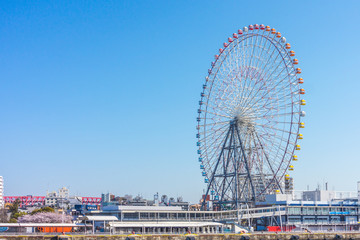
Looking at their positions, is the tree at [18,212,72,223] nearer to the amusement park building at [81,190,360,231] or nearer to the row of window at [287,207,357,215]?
the amusement park building at [81,190,360,231]

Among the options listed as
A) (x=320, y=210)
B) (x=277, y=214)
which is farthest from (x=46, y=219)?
(x=320, y=210)

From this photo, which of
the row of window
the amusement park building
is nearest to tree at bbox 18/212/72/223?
the amusement park building

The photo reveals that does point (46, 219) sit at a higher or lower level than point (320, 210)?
lower

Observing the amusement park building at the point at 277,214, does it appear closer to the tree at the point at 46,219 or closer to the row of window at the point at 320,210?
the row of window at the point at 320,210

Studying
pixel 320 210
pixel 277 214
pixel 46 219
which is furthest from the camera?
pixel 46 219

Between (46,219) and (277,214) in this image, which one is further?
(46,219)

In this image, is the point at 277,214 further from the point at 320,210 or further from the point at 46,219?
the point at 46,219

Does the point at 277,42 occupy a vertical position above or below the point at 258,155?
above

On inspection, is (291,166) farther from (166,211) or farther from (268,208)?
(166,211)

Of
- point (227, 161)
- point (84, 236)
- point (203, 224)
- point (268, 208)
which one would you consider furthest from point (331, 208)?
point (84, 236)

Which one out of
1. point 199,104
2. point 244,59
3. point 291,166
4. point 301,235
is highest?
point 244,59

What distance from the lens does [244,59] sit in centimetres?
10950

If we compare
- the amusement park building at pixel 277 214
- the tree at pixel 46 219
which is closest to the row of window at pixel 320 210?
the amusement park building at pixel 277 214

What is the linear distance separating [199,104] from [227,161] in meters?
15.2
